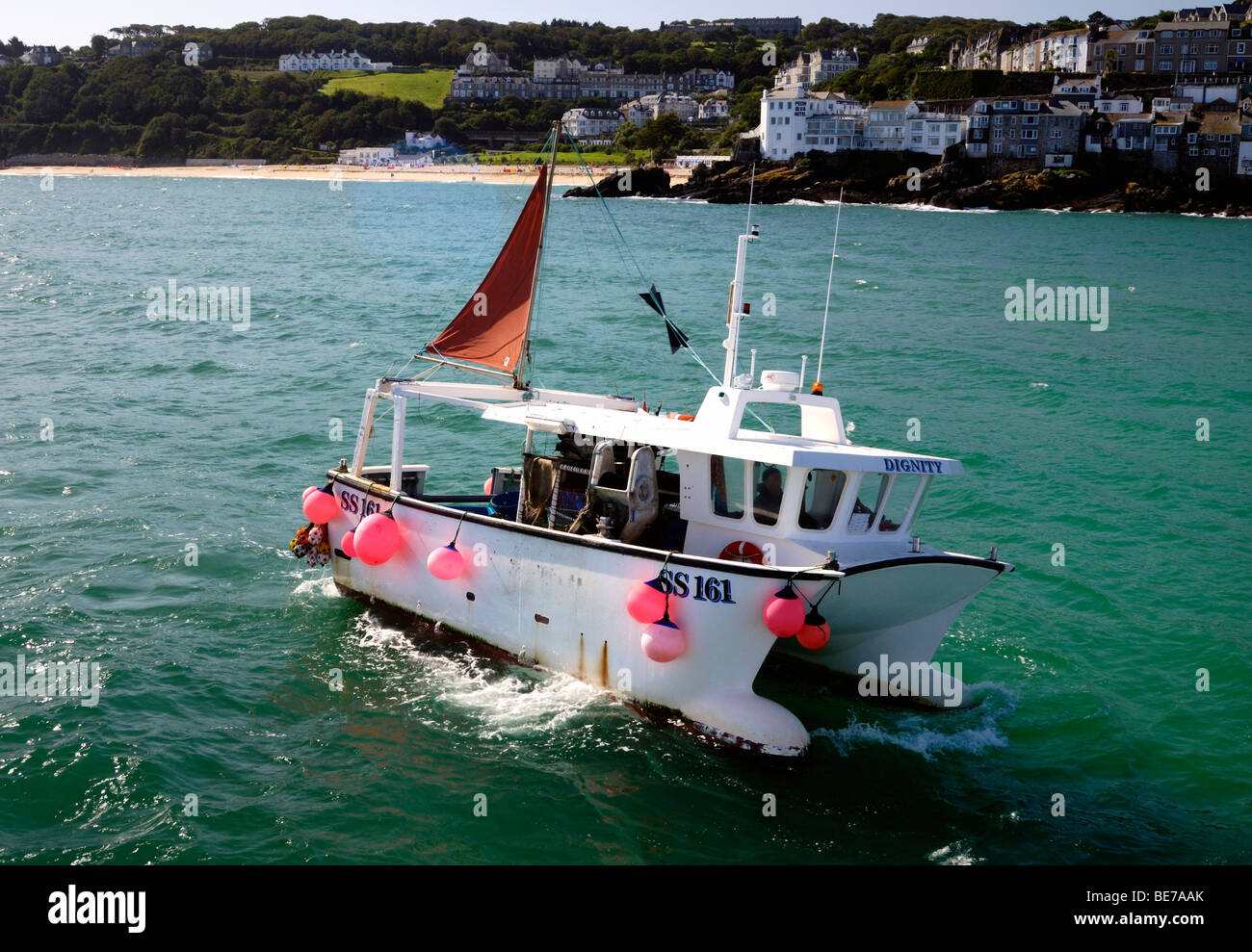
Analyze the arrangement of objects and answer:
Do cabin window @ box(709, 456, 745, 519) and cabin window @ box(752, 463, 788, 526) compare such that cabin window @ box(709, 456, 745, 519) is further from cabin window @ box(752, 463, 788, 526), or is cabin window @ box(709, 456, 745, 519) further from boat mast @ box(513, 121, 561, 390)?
boat mast @ box(513, 121, 561, 390)

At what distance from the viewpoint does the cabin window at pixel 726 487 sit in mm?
13648

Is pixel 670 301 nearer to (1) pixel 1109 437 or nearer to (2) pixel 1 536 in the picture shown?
(1) pixel 1109 437

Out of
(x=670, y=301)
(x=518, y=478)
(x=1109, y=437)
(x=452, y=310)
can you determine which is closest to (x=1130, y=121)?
(x=670, y=301)

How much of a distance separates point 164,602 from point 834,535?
32.6 feet

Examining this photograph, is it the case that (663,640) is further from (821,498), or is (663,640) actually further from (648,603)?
(821,498)

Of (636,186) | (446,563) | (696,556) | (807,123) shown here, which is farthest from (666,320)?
(807,123)

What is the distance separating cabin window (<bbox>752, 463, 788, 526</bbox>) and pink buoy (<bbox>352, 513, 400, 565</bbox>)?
504 cm

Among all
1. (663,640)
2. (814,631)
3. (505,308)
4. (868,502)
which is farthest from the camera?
(505,308)

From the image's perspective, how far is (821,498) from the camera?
13.4 metres

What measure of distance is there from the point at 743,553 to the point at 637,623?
1.50 meters

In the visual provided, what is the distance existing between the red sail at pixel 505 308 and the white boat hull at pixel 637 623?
2.88 metres

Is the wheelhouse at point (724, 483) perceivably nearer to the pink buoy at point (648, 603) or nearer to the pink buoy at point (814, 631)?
the pink buoy at point (814, 631)

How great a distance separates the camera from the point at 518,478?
16828 mm
